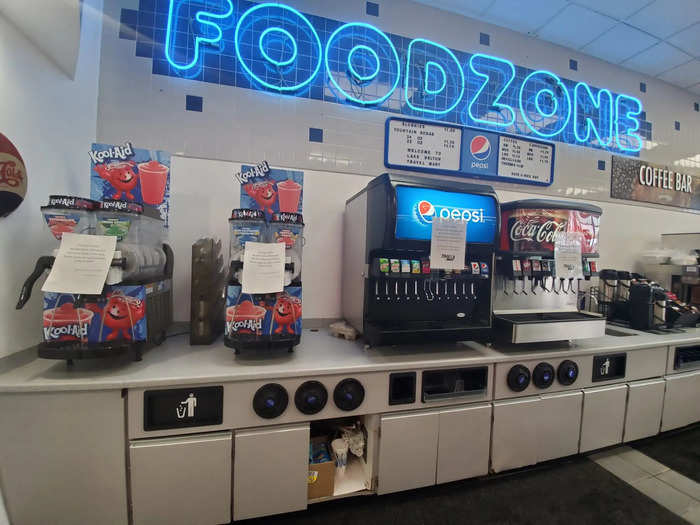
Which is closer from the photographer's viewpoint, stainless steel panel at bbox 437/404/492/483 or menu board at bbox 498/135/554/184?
stainless steel panel at bbox 437/404/492/483

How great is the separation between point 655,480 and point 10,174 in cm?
306

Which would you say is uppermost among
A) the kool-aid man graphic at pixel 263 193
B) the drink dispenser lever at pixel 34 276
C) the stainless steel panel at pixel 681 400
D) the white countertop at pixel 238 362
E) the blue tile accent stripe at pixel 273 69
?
the blue tile accent stripe at pixel 273 69

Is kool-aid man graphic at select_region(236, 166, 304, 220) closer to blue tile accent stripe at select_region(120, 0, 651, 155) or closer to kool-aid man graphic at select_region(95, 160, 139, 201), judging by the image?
kool-aid man graphic at select_region(95, 160, 139, 201)

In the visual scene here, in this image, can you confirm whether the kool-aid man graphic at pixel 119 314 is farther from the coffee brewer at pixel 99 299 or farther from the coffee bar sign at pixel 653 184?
the coffee bar sign at pixel 653 184

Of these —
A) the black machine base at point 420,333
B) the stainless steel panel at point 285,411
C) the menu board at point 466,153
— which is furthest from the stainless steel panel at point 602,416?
the menu board at point 466,153

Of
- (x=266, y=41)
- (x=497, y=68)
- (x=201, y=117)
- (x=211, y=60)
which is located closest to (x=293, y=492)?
(x=201, y=117)

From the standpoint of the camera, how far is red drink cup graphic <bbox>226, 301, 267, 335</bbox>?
1.01m

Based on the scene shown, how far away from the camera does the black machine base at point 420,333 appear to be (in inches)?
42.8

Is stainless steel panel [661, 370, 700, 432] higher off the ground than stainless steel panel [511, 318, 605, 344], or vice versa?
stainless steel panel [511, 318, 605, 344]

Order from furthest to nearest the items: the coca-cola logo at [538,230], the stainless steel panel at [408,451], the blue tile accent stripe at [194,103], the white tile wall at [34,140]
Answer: the blue tile accent stripe at [194,103] → the coca-cola logo at [538,230] → the stainless steel panel at [408,451] → the white tile wall at [34,140]

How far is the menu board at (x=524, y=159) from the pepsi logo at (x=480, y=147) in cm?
11

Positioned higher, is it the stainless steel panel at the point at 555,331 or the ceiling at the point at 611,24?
the ceiling at the point at 611,24

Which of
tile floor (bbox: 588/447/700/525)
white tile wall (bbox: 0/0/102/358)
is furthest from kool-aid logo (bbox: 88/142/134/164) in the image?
tile floor (bbox: 588/447/700/525)

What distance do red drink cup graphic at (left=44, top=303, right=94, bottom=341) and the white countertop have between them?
129 millimetres
